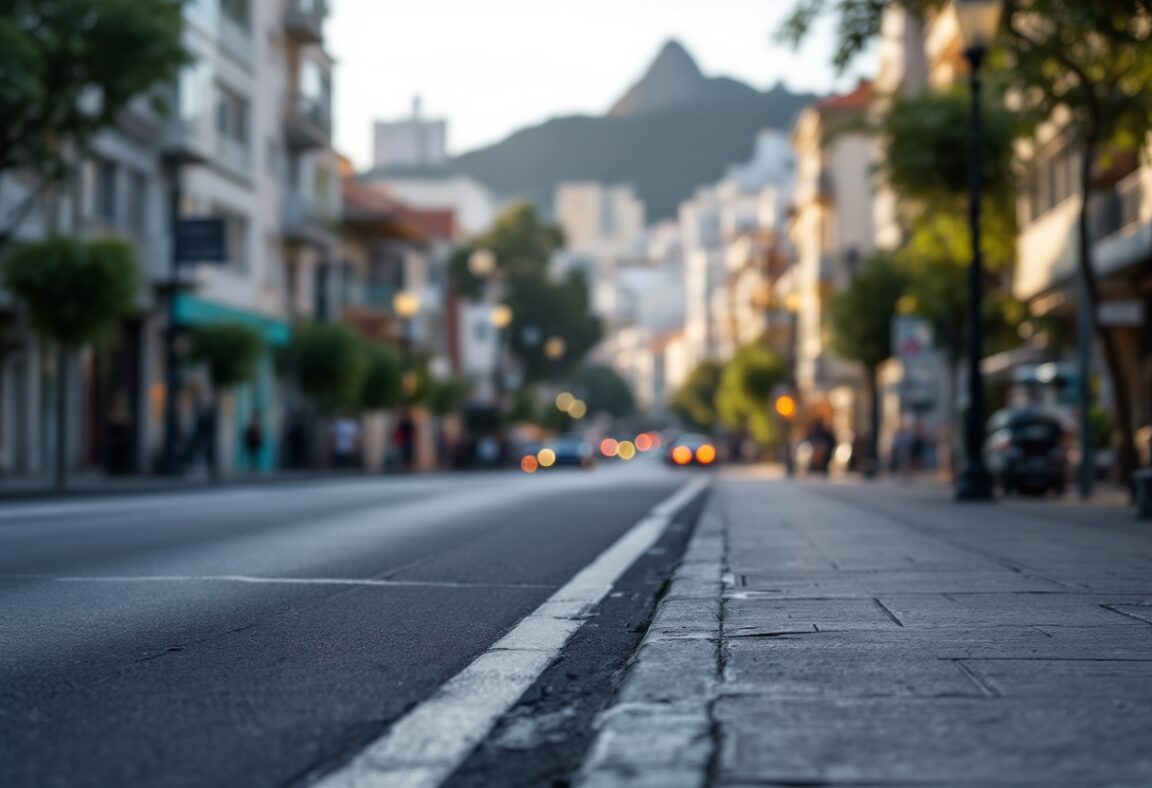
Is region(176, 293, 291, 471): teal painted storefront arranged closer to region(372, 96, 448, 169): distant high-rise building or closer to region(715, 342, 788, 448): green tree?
region(715, 342, 788, 448): green tree

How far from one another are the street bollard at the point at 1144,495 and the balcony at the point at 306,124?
39.7 meters

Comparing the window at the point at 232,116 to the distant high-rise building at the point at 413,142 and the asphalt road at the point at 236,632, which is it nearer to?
the asphalt road at the point at 236,632

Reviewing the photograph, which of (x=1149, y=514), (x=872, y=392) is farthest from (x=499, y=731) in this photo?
(x=872, y=392)

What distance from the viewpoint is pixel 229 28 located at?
45875 millimetres

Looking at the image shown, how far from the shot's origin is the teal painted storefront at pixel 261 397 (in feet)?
151

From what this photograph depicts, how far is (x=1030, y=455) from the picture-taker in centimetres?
2664

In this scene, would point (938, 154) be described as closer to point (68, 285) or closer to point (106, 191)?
point (68, 285)

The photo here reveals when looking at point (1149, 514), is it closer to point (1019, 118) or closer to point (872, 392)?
point (1019, 118)

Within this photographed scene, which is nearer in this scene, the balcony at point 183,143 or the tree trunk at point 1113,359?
the tree trunk at point 1113,359

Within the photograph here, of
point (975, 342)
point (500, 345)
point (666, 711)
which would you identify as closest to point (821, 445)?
point (975, 342)

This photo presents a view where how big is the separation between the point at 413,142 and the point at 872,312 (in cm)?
7422

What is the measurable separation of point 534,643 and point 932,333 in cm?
3305

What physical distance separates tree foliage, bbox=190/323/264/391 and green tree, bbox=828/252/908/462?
57.2 feet

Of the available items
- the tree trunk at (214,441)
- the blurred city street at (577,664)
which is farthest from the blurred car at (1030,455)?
the blurred city street at (577,664)
